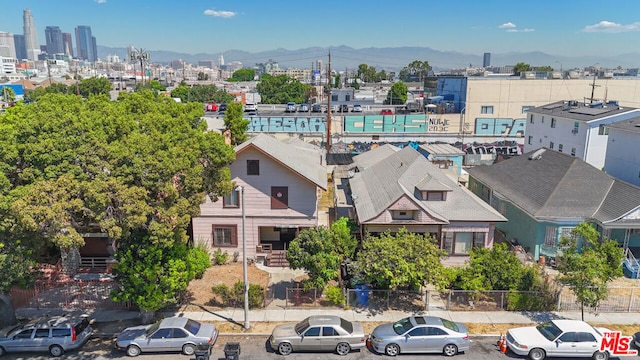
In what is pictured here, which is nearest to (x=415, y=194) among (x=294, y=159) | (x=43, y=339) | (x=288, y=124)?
(x=294, y=159)

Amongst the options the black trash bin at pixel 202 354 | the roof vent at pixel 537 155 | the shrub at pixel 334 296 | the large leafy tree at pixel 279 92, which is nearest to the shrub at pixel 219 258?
the shrub at pixel 334 296

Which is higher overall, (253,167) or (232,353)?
(253,167)

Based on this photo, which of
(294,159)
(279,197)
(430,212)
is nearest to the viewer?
(430,212)

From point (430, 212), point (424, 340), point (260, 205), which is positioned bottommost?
point (424, 340)

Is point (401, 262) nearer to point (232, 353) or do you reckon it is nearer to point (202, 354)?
point (232, 353)

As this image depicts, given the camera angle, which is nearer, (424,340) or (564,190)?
(424,340)

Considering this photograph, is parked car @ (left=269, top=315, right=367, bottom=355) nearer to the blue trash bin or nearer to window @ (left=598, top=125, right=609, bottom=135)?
the blue trash bin

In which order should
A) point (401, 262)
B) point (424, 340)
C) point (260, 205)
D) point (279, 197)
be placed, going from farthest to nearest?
point (260, 205) < point (279, 197) < point (401, 262) < point (424, 340)
